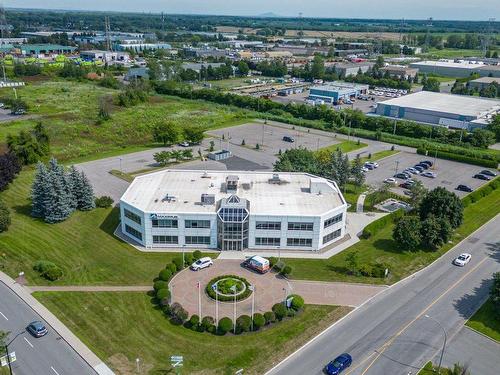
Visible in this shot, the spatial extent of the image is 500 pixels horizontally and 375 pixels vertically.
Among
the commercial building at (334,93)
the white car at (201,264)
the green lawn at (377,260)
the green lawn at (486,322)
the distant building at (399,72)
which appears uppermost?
the distant building at (399,72)

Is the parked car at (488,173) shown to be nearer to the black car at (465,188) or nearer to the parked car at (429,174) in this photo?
the parked car at (429,174)

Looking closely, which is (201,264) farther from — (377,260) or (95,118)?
(95,118)

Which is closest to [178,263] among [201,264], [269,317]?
[201,264]

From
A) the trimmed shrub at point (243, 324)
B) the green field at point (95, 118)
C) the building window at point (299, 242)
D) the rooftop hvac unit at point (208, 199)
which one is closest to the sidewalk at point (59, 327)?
the trimmed shrub at point (243, 324)

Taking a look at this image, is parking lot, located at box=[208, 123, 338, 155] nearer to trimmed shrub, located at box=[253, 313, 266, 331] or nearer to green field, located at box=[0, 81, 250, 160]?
green field, located at box=[0, 81, 250, 160]

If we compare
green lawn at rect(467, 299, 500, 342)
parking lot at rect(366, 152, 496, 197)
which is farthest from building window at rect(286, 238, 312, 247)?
parking lot at rect(366, 152, 496, 197)

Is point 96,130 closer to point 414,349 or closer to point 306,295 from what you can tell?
point 306,295
